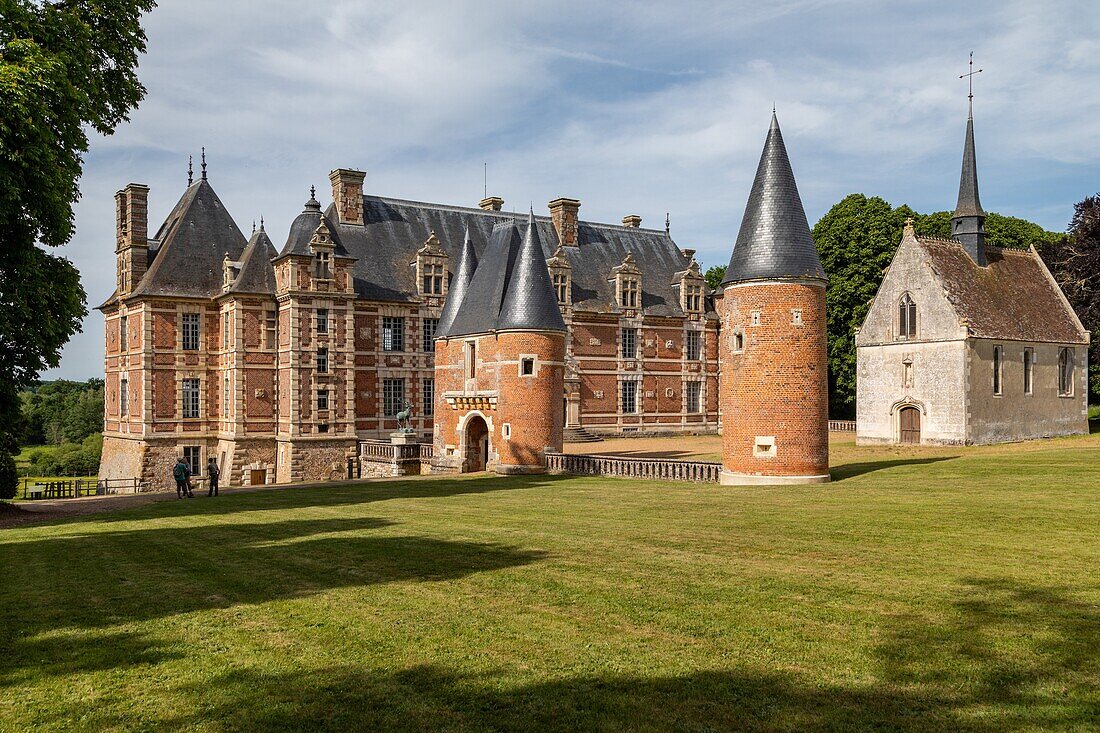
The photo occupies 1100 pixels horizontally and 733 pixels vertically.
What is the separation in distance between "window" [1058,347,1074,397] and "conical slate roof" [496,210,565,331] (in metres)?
24.3

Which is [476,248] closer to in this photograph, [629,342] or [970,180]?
[629,342]

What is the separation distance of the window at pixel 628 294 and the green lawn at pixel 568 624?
36.4 m

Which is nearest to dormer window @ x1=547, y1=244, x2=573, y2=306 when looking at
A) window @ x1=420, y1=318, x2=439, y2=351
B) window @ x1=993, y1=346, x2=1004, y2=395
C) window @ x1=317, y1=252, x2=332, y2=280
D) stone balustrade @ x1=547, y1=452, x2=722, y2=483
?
window @ x1=420, y1=318, x2=439, y2=351

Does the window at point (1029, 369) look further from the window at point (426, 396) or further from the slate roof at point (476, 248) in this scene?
the window at point (426, 396)

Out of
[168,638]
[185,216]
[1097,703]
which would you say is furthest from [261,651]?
[185,216]

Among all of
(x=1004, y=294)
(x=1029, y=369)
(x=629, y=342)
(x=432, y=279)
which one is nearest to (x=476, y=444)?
(x=432, y=279)

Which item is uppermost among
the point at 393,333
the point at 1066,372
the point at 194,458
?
the point at 393,333

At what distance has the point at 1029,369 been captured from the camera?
38844mm

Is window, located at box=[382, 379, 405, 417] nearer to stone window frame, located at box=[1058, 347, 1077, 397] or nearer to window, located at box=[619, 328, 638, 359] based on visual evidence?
window, located at box=[619, 328, 638, 359]

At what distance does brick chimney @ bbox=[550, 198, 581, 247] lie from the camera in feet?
175

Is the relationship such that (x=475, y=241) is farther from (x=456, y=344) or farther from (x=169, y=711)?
(x=169, y=711)

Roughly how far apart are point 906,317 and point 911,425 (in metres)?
4.73

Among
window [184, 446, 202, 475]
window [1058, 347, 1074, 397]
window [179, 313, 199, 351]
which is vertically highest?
window [179, 313, 199, 351]

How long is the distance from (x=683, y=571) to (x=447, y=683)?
4.96 m
